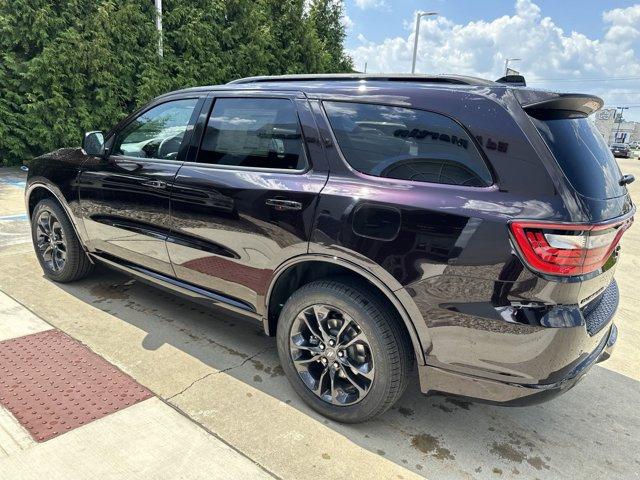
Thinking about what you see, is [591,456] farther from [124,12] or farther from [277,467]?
[124,12]

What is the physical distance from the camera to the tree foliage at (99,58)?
29.4 feet

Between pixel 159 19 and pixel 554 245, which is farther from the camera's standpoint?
pixel 159 19

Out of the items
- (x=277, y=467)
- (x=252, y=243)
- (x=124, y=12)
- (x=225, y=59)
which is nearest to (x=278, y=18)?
(x=225, y=59)

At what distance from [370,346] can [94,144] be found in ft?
8.77

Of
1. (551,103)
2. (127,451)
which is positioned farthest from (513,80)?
(127,451)

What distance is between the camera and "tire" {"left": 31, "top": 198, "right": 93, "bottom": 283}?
3.96 m

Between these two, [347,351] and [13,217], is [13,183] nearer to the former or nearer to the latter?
[13,217]

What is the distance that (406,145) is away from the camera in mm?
2254

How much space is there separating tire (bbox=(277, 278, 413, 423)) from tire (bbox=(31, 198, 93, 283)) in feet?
7.64

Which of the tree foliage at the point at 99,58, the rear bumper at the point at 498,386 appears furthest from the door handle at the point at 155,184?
the tree foliage at the point at 99,58

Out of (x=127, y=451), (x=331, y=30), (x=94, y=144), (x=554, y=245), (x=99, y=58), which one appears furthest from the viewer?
(x=331, y=30)

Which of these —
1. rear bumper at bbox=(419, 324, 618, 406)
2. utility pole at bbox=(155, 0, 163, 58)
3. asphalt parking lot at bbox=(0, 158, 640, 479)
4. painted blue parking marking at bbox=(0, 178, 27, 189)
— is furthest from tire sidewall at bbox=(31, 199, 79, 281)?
utility pole at bbox=(155, 0, 163, 58)

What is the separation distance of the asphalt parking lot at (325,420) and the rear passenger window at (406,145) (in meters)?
1.32

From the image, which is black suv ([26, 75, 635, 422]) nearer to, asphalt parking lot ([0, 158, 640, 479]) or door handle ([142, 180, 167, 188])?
door handle ([142, 180, 167, 188])
